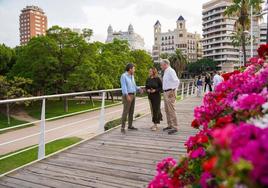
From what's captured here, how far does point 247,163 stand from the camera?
37.3 inches

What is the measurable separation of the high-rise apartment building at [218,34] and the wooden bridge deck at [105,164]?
94.9 m

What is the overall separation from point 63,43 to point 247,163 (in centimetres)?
3280

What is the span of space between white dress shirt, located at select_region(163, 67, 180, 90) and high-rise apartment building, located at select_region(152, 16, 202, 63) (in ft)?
402

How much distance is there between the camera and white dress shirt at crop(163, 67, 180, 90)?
6605mm

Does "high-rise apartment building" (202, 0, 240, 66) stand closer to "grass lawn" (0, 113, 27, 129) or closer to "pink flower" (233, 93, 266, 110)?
"grass lawn" (0, 113, 27, 129)

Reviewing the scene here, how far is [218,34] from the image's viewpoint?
102625 mm

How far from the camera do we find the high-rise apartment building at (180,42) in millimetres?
130625

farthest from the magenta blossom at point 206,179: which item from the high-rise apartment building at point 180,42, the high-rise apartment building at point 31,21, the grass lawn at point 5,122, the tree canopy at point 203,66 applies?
the high-rise apartment building at point 31,21

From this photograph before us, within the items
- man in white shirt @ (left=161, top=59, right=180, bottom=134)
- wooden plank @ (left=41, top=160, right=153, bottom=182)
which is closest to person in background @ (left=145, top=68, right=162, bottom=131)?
man in white shirt @ (left=161, top=59, right=180, bottom=134)

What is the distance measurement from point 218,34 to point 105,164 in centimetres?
10407

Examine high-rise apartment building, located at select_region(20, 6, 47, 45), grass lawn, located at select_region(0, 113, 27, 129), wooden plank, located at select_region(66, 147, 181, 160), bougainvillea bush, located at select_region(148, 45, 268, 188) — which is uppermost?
high-rise apartment building, located at select_region(20, 6, 47, 45)

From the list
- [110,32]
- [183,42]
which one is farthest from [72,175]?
[110,32]

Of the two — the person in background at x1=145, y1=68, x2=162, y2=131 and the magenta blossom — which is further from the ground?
the person in background at x1=145, y1=68, x2=162, y2=131

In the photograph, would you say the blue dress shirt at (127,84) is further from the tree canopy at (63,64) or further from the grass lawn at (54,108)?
the grass lawn at (54,108)
